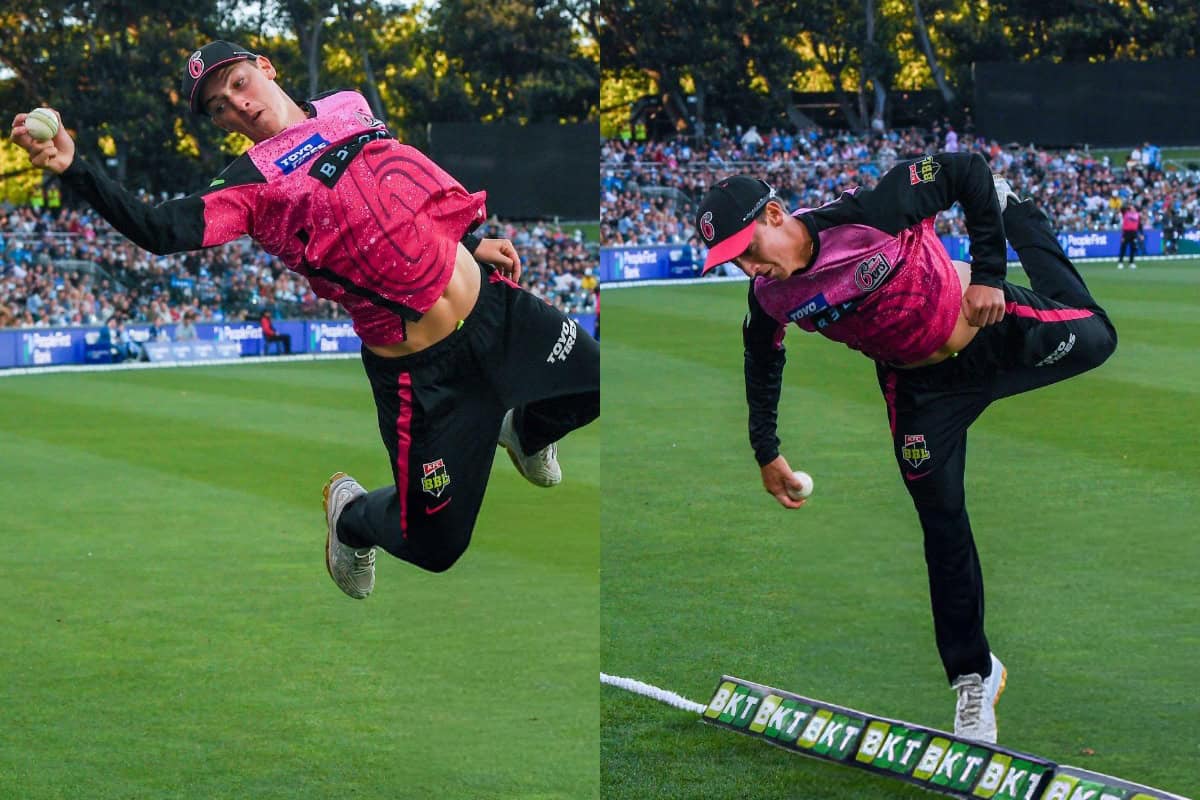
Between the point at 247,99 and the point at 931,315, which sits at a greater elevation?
the point at 247,99

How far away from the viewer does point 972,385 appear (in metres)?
5.12

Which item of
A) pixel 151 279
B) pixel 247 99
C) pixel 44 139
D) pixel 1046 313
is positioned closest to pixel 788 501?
pixel 1046 313

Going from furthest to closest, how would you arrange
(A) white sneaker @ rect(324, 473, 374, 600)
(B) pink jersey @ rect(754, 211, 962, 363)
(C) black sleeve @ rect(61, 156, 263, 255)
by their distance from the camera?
(A) white sneaker @ rect(324, 473, 374, 600) < (B) pink jersey @ rect(754, 211, 962, 363) < (C) black sleeve @ rect(61, 156, 263, 255)

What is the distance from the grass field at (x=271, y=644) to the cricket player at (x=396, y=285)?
4.59 ft

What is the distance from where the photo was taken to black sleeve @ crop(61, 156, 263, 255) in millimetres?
3639

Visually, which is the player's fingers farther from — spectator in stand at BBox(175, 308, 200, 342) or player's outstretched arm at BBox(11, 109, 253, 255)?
spectator in stand at BBox(175, 308, 200, 342)

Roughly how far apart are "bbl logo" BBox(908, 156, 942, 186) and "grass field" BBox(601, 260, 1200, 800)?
214cm

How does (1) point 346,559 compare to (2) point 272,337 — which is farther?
(2) point 272,337

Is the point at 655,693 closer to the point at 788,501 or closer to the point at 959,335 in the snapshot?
the point at 788,501

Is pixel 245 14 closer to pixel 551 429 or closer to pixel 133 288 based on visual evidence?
pixel 133 288

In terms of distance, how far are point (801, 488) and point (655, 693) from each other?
6.48 feet

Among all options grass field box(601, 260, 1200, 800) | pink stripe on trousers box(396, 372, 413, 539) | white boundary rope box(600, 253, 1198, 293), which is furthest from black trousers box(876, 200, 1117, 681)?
white boundary rope box(600, 253, 1198, 293)

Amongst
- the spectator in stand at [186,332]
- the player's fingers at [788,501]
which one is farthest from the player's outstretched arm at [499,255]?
the spectator in stand at [186,332]

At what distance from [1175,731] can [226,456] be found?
11.0 metres
